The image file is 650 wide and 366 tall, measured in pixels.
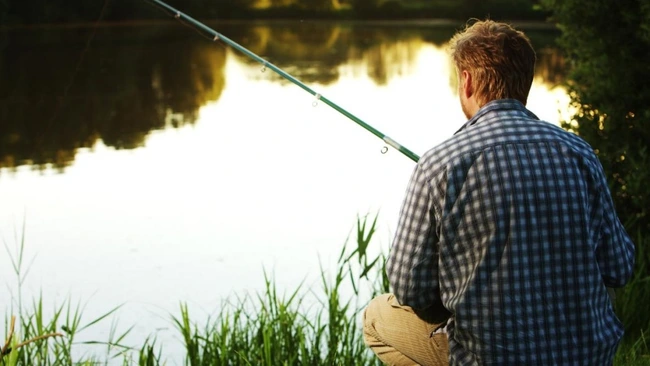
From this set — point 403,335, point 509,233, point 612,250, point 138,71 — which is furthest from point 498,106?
point 138,71

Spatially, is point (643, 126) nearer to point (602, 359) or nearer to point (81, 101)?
point (602, 359)

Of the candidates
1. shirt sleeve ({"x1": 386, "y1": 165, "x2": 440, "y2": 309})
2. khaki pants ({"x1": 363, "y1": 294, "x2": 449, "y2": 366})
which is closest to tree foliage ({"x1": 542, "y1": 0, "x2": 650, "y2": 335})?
khaki pants ({"x1": 363, "y1": 294, "x2": 449, "y2": 366})

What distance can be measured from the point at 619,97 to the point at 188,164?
15.4ft

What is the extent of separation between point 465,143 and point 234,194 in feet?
17.7

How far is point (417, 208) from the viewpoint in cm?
190

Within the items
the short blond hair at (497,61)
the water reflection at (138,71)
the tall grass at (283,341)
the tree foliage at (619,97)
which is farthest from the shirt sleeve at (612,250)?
the water reflection at (138,71)

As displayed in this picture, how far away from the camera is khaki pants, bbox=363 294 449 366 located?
2152 millimetres

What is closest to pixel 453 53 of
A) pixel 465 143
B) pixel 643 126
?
A: pixel 465 143

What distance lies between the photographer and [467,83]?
199cm

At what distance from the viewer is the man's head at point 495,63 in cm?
193

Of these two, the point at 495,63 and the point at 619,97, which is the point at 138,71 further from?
the point at 495,63

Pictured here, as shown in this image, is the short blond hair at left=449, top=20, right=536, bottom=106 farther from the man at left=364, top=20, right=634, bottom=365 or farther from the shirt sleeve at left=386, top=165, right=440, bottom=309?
the shirt sleeve at left=386, top=165, right=440, bottom=309

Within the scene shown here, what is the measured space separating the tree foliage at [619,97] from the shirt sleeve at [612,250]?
203 centimetres

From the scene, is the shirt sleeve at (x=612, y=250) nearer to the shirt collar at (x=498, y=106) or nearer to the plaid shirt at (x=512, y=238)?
the plaid shirt at (x=512, y=238)
